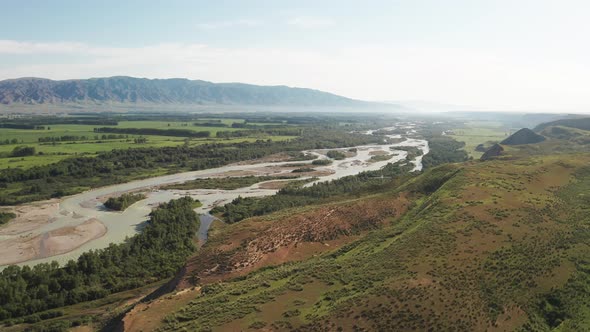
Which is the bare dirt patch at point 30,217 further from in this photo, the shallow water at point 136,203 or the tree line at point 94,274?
the tree line at point 94,274

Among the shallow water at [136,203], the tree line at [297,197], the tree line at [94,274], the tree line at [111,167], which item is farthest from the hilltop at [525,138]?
the tree line at [94,274]

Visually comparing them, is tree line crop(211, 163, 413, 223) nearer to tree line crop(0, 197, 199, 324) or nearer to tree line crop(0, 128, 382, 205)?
tree line crop(0, 197, 199, 324)

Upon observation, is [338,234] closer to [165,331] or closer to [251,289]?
[251,289]

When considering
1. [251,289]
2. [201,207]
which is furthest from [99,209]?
[251,289]

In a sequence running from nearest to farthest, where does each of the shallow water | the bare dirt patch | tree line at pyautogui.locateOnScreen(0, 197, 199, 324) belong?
1. tree line at pyautogui.locateOnScreen(0, 197, 199, 324)
2. the shallow water
3. the bare dirt patch

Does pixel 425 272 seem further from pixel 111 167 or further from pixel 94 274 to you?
pixel 111 167

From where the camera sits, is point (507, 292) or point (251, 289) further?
point (251, 289)

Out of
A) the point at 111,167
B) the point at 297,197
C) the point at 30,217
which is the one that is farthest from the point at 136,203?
the point at 111,167

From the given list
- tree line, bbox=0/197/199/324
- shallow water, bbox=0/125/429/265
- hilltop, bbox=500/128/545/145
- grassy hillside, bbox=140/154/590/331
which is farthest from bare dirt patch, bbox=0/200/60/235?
hilltop, bbox=500/128/545/145
